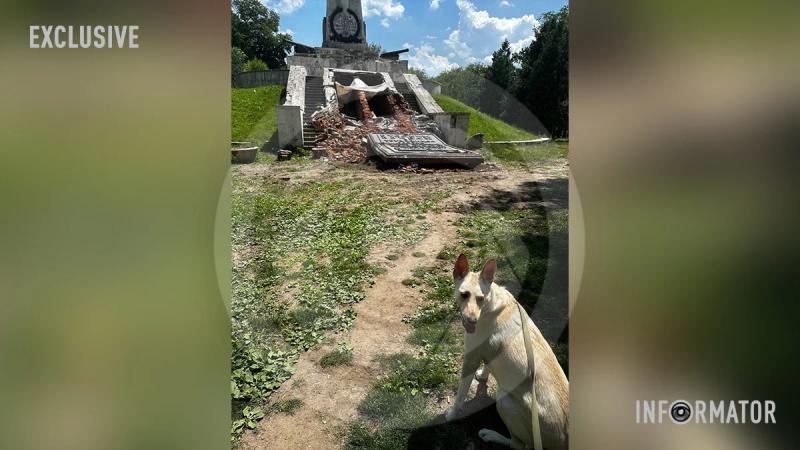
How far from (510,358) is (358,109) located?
14.8 m

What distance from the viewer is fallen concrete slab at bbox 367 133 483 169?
415 inches

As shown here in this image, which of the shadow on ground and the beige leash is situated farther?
the shadow on ground

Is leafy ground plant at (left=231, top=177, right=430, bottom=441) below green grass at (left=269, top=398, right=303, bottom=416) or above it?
above

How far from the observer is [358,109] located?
16141 millimetres

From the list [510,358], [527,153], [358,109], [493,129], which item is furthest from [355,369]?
[358,109]

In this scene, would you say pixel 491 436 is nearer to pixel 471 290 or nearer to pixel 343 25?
pixel 471 290

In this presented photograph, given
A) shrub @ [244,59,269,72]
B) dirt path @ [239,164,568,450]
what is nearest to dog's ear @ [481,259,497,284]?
dirt path @ [239,164,568,450]

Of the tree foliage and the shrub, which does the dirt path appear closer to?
the tree foliage

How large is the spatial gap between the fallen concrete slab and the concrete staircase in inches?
84.1

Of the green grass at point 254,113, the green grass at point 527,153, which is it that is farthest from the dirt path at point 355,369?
the green grass at point 254,113
